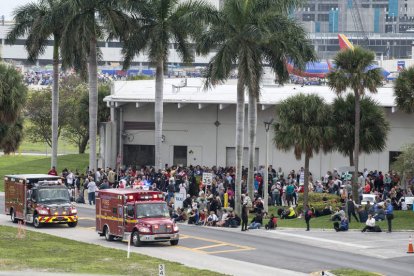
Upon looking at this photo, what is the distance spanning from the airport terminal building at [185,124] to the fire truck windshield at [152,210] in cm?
2725

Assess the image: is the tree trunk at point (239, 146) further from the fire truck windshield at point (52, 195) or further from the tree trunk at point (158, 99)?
the tree trunk at point (158, 99)

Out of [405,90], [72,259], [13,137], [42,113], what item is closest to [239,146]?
[405,90]

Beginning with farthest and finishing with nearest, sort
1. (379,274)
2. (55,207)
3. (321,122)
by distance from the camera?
(321,122) → (55,207) → (379,274)

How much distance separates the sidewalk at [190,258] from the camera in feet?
108

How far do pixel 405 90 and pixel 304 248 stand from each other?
A: 1365 cm

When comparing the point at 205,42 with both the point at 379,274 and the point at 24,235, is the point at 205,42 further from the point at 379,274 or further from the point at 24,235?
the point at 379,274

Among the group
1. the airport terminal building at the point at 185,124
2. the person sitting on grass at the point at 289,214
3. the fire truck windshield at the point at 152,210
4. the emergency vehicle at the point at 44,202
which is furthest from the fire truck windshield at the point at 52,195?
the airport terminal building at the point at 185,124

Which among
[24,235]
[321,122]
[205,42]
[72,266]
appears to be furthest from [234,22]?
[72,266]

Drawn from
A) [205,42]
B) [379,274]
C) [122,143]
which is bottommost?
[379,274]

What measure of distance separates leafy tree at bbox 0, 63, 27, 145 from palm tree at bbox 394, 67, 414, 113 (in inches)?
974

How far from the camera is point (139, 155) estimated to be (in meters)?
71.9

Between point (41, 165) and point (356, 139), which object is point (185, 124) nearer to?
point (41, 165)

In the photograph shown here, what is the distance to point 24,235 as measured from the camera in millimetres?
42094

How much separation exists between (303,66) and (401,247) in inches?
619
